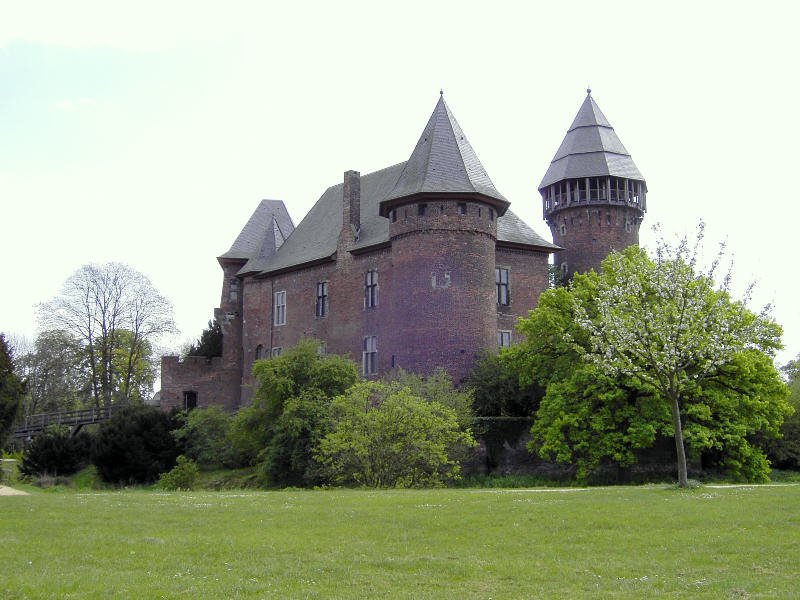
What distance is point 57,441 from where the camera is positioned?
149 ft

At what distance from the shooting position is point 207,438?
41.1 metres

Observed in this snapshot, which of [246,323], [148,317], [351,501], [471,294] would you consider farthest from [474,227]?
[148,317]

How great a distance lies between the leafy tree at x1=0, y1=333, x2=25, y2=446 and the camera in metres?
29.7

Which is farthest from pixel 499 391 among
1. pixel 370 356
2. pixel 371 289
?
pixel 371 289

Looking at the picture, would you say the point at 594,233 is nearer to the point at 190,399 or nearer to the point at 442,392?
the point at 442,392

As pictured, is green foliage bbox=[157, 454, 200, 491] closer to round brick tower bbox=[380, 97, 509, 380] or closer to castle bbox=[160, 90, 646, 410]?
castle bbox=[160, 90, 646, 410]

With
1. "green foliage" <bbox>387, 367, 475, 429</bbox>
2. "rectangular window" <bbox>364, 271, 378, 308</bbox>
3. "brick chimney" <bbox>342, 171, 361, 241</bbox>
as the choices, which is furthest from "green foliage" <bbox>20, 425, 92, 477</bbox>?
"green foliage" <bbox>387, 367, 475, 429</bbox>

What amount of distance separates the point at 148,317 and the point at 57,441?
15357 mm

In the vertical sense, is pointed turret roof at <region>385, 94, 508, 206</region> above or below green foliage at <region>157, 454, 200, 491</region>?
above

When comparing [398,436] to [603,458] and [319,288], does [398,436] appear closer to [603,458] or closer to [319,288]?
[603,458]

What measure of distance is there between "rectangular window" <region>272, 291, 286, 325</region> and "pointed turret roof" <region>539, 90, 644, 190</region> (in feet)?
56.3

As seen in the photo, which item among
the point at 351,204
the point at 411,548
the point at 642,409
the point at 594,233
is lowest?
the point at 411,548

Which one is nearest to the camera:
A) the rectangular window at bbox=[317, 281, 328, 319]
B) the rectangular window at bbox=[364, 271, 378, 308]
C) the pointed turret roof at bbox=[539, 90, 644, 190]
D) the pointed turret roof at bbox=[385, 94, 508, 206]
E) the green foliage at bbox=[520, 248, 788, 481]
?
the green foliage at bbox=[520, 248, 788, 481]

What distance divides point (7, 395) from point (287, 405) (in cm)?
930
